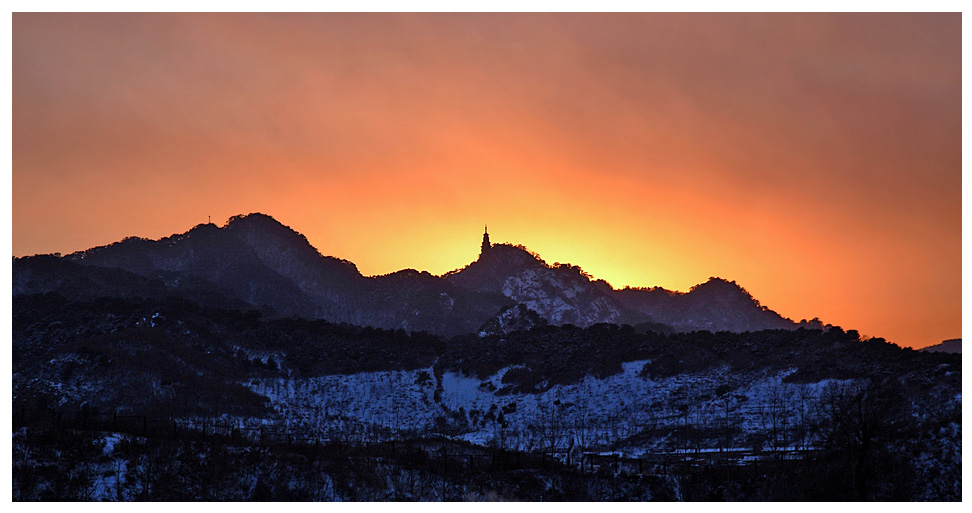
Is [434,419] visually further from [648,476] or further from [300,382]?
[648,476]

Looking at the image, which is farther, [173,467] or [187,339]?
[187,339]

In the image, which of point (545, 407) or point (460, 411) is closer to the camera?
point (545, 407)

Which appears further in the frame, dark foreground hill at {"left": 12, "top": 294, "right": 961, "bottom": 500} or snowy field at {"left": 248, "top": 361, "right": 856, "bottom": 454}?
snowy field at {"left": 248, "top": 361, "right": 856, "bottom": 454}

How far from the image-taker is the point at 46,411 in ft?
355

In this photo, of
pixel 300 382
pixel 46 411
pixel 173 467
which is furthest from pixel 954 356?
pixel 46 411

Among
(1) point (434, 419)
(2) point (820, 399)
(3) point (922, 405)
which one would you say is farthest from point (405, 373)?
(3) point (922, 405)

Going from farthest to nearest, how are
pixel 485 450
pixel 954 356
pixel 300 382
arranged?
pixel 300 382
pixel 954 356
pixel 485 450

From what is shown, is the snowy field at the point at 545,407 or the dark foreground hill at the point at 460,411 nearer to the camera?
the dark foreground hill at the point at 460,411

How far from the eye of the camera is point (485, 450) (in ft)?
328

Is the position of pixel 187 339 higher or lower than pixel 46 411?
higher

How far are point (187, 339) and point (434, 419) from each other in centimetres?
3229

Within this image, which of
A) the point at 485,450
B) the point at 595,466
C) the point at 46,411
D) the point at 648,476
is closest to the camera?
the point at 648,476
